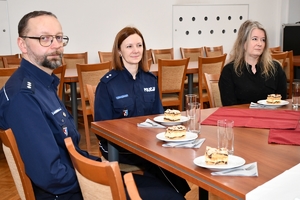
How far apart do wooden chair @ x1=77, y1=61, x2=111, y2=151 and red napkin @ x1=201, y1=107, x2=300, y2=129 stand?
2.20 metres

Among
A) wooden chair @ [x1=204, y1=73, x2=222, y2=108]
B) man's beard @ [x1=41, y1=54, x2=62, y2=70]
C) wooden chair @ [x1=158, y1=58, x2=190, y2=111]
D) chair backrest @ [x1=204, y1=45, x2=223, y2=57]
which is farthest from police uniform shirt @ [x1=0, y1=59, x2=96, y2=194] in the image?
chair backrest @ [x1=204, y1=45, x2=223, y2=57]

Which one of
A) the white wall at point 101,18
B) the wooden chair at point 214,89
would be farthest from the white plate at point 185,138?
the white wall at point 101,18

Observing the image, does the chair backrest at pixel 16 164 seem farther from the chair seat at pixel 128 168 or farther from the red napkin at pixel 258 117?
the red napkin at pixel 258 117

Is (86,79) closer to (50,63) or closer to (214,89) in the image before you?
(214,89)

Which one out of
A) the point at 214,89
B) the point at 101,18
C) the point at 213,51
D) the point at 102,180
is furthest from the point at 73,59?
the point at 102,180

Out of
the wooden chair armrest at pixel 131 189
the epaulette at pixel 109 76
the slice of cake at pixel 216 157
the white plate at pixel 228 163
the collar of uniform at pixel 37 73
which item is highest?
the collar of uniform at pixel 37 73

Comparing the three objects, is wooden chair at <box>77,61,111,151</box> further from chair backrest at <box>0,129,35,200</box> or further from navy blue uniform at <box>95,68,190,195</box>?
chair backrest at <box>0,129,35,200</box>

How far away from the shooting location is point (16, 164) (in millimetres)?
1746

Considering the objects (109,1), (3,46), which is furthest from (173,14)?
(3,46)

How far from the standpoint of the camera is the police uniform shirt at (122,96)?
2.75m

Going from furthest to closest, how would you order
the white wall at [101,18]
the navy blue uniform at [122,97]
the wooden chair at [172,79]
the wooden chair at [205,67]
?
the white wall at [101,18]
the wooden chair at [205,67]
the wooden chair at [172,79]
the navy blue uniform at [122,97]

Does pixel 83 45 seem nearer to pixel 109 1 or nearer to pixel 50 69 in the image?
pixel 109 1

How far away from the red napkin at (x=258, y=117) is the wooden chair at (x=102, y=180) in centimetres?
109

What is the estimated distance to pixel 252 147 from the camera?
6.16ft
